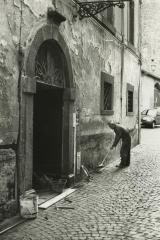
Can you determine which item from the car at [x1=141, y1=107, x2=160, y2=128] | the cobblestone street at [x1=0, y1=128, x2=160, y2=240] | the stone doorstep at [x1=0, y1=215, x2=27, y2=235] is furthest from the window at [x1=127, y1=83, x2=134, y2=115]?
the car at [x1=141, y1=107, x2=160, y2=128]

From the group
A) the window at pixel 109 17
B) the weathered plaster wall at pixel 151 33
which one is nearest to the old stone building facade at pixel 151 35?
the weathered plaster wall at pixel 151 33

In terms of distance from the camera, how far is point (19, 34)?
242 inches

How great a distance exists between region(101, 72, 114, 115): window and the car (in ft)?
49.3

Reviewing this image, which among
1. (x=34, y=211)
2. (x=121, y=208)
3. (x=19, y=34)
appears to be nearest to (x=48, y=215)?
(x=34, y=211)

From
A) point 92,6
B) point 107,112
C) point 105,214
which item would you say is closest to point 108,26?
point 107,112

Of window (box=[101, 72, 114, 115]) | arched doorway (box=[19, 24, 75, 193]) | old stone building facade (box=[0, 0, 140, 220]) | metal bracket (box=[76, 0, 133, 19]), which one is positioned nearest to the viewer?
old stone building facade (box=[0, 0, 140, 220])

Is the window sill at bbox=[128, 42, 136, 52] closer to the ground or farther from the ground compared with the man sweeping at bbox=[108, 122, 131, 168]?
farther from the ground

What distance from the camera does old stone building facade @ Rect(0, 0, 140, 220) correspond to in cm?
591

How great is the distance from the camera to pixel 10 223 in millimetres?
5629

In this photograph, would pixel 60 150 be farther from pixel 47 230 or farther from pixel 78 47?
pixel 47 230

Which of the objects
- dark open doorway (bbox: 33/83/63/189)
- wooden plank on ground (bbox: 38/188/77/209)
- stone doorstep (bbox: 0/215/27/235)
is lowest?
stone doorstep (bbox: 0/215/27/235)

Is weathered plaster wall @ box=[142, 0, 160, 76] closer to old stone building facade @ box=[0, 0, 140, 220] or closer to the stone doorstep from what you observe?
old stone building facade @ box=[0, 0, 140, 220]

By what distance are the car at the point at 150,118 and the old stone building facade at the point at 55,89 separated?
43.6ft

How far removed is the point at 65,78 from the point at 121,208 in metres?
3.02
